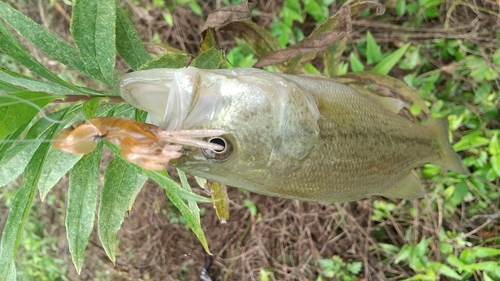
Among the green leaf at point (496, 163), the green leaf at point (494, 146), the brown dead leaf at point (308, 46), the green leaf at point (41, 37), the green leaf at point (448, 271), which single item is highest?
the green leaf at point (41, 37)

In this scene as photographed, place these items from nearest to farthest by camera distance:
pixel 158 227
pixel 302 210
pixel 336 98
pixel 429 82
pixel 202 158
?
pixel 202 158 < pixel 336 98 < pixel 429 82 < pixel 302 210 < pixel 158 227

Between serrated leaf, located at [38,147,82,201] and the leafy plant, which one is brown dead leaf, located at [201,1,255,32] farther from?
serrated leaf, located at [38,147,82,201]

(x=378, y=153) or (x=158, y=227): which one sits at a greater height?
(x=378, y=153)

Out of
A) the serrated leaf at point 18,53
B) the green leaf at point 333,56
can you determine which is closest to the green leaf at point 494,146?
the green leaf at point 333,56

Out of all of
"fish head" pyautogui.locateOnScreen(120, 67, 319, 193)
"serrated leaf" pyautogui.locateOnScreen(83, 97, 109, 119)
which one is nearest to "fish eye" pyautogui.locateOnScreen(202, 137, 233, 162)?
"fish head" pyautogui.locateOnScreen(120, 67, 319, 193)

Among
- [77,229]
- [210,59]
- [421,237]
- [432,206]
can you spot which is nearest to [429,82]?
[432,206]

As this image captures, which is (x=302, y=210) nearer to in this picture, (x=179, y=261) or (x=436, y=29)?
(x=179, y=261)

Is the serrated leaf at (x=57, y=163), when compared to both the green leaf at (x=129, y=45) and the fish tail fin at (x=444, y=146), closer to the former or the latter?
the green leaf at (x=129, y=45)

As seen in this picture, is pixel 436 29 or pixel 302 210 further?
A: pixel 302 210
